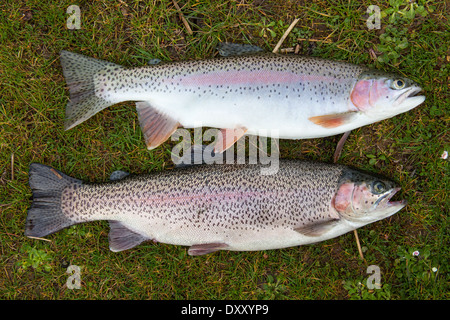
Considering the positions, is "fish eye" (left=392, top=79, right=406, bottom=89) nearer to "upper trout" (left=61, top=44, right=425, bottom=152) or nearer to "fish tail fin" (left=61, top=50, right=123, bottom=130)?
"upper trout" (left=61, top=44, right=425, bottom=152)

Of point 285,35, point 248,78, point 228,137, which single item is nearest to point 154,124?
point 228,137

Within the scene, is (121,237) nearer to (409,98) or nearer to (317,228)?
(317,228)

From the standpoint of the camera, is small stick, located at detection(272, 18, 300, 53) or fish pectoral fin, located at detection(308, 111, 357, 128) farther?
small stick, located at detection(272, 18, 300, 53)

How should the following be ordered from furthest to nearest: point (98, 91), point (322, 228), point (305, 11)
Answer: point (305, 11), point (98, 91), point (322, 228)

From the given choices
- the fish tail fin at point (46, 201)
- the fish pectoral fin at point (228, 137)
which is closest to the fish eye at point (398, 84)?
the fish pectoral fin at point (228, 137)

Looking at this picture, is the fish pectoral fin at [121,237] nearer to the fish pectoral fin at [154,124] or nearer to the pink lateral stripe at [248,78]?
the fish pectoral fin at [154,124]

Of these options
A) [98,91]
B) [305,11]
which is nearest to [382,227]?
[305,11]

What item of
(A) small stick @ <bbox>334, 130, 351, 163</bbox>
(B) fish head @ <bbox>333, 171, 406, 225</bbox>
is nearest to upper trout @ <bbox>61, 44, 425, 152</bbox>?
(A) small stick @ <bbox>334, 130, 351, 163</bbox>
